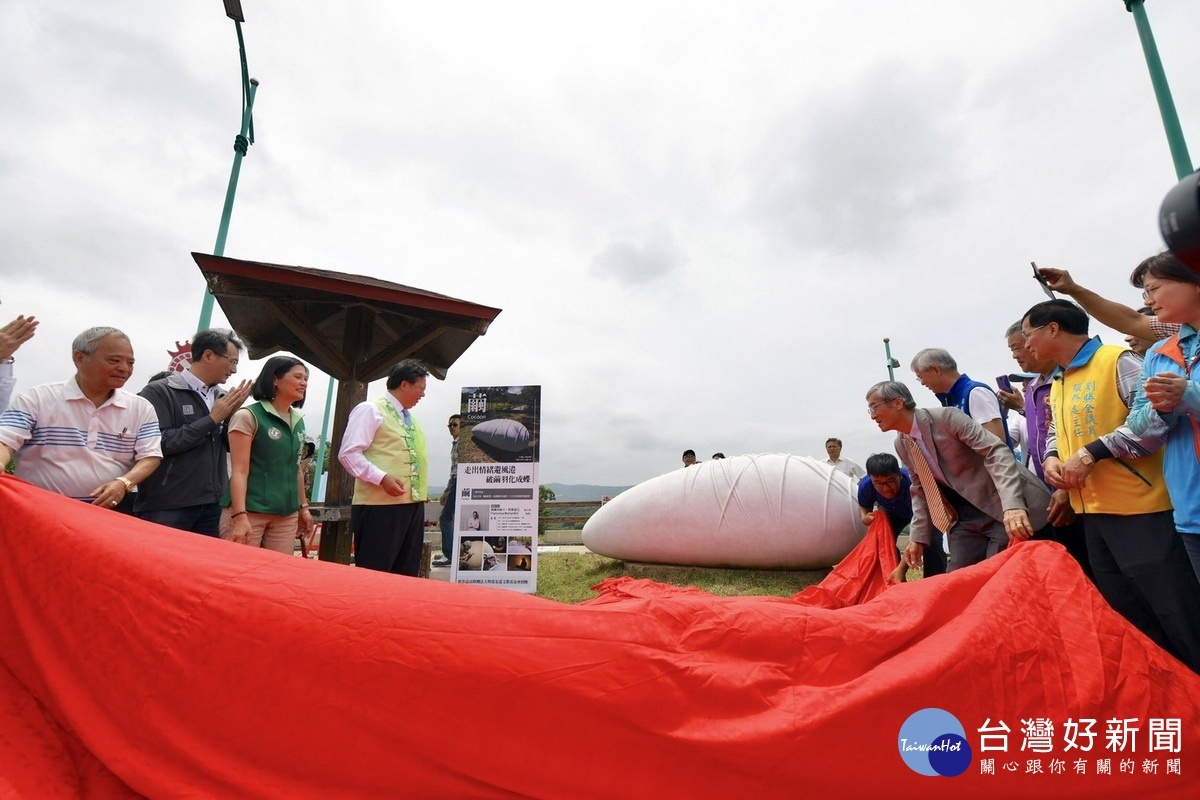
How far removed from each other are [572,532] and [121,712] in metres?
9.18

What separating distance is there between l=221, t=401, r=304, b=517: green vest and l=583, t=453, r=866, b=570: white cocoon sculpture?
11.3 ft

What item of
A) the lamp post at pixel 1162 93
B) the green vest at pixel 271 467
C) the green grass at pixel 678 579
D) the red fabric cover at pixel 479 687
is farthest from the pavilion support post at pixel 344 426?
the lamp post at pixel 1162 93

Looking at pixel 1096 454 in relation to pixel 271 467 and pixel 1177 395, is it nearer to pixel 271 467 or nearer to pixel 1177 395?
pixel 1177 395

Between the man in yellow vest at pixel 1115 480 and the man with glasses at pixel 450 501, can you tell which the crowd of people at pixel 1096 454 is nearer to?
the man in yellow vest at pixel 1115 480

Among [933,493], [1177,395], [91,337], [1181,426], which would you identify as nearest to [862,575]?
[933,493]

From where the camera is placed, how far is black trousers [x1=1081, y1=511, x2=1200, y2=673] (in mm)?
1688

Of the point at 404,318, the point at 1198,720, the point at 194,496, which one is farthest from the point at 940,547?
the point at 404,318

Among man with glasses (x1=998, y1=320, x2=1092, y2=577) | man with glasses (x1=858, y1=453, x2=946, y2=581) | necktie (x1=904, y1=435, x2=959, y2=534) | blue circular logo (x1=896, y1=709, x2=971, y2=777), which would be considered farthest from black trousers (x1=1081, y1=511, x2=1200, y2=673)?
man with glasses (x1=858, y1=453, x2=946, y2=581)

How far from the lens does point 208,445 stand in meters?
2.69

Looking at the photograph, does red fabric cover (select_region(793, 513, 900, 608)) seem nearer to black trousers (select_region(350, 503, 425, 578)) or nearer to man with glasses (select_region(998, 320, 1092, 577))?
man with glasses (select_region(998, 320, 1092, 577))

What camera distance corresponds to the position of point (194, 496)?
8.45ft

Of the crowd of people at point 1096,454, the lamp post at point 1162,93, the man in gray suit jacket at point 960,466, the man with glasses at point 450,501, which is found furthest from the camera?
the man with glasses at point 450,501

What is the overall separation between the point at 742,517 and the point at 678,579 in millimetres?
820

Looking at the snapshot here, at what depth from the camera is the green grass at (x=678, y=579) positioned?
4605 millimetres
